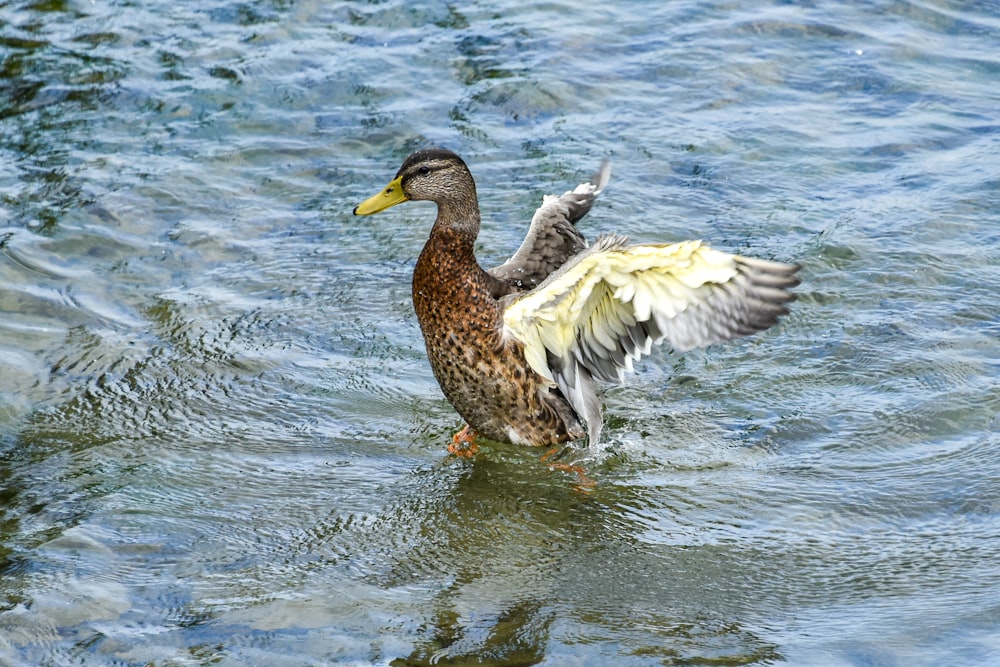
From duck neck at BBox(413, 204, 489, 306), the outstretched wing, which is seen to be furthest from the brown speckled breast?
the outstretched wing

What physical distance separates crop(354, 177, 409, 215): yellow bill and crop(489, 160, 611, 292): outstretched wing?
648mm

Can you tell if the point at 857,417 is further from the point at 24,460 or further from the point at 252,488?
the point at 24,460

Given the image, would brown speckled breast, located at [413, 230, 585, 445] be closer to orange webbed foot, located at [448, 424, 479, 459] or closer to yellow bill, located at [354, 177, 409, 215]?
orange webbed foot, located at [448, 424, 479, 459]

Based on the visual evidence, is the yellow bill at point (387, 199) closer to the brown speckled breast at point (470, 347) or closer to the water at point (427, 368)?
the brown speckled breast at point (470, 347)

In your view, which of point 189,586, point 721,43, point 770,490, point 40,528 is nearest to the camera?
point 189,586

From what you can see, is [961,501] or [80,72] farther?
[80,72]

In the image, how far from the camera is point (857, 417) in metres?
6.02

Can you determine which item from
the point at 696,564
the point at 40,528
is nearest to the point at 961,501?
the point at 696,564

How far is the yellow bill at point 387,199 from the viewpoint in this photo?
605 centimetres

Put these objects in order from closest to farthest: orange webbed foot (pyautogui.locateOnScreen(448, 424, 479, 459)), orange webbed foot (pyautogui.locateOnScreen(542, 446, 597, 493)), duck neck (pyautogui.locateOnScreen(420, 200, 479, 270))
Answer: orange webbed foot (pyautogui.locateOnScreen(542, 446, 597, 493)) < duck neck (pyautogui.locateOnScreen(420, 200, 479, 270)) < orange webbed foot (pyautogui.locateOnScreen(448, 424, 479, 459))

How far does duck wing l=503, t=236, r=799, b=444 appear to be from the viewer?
4953mm

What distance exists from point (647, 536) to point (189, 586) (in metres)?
1.88

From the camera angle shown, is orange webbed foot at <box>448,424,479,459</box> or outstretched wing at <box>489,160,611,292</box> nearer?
orange webbed foot at <box>448,424,479,459</box>

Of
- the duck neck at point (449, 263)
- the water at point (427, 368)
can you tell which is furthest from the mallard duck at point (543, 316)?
the water at point (427, 368)
